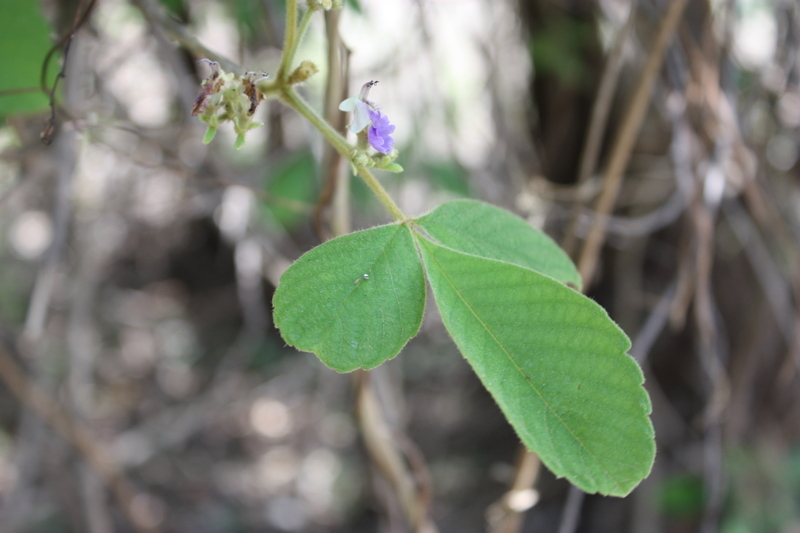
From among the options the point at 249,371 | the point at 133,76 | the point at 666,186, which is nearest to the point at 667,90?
the point at 666,186

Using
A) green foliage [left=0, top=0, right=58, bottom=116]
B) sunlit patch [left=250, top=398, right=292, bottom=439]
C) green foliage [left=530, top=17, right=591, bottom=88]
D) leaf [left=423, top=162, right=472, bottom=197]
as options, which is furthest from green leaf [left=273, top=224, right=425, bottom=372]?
sunlit patch [left=250, top=398, right=292, bottom=439]

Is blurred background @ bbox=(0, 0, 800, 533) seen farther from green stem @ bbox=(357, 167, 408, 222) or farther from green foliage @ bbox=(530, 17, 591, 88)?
green stem @ bbox=(357, 167, 408, 222)

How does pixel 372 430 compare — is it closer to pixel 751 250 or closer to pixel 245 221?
pixel 245 221

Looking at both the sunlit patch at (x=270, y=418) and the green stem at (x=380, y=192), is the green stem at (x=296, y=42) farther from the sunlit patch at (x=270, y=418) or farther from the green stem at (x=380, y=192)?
the sunlit patch at (x=270, y=418)

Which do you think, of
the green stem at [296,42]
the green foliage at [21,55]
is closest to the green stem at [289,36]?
the green stem at [296,42]

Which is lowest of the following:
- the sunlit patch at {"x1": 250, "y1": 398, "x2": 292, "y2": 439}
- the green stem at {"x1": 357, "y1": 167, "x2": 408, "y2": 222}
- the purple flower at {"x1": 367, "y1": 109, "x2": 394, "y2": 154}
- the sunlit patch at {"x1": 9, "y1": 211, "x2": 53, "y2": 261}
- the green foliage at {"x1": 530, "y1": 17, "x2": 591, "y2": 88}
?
the sunlit patch at {"x1": 250, "y1": 398, "x2": 292, "y2": 439}

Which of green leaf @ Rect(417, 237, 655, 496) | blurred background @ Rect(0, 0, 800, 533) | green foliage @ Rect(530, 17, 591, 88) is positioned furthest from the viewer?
green foliage @ Rect(530, 17, 591, 88)

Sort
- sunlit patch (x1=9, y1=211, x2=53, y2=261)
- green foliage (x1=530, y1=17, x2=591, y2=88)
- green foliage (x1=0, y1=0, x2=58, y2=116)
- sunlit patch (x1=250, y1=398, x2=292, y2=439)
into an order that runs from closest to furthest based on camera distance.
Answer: green foliage (x1=0, y1=0, x2=58, y2=116), green foliage (x1=530, y1=17, x2=591, y2=88), sunlit patch (x1=9, y1=211, x2=53, y2=261), sunlit patch (x1=250, y1=398, x2=292, y2=439)
